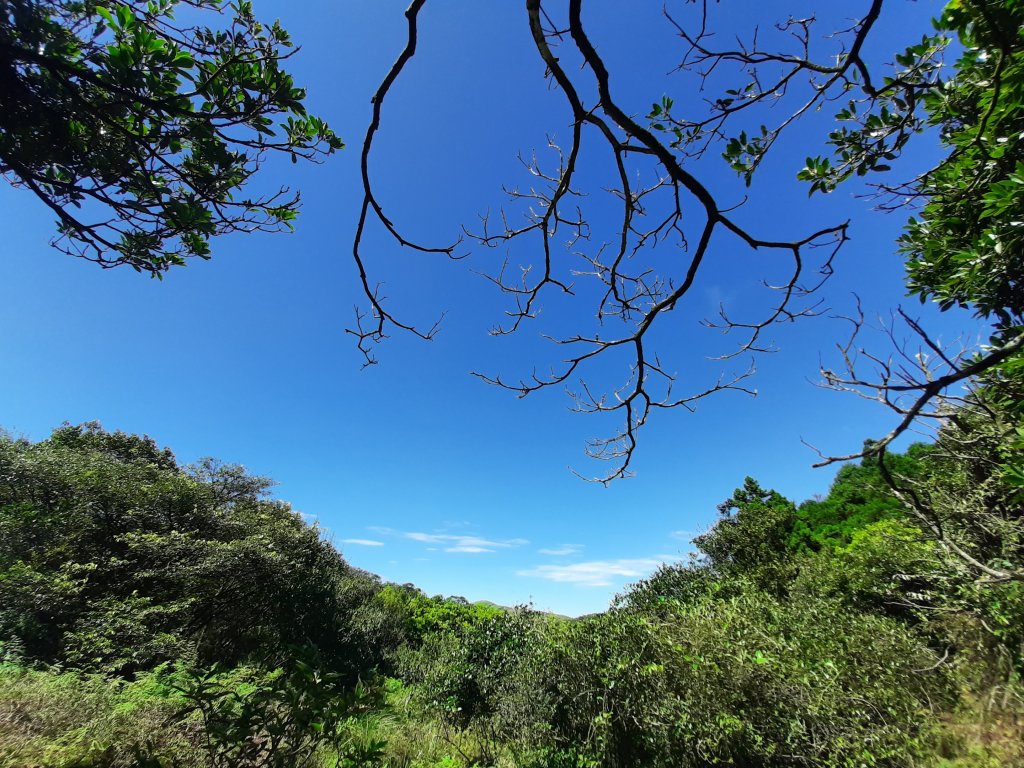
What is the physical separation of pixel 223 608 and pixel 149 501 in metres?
4.04

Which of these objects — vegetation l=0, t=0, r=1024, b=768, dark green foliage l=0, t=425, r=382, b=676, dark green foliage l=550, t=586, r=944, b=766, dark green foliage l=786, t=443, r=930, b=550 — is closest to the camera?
vegetation l=0, t=0, r=1024, b=768

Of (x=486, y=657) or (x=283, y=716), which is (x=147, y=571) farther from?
(x=283, y=716)

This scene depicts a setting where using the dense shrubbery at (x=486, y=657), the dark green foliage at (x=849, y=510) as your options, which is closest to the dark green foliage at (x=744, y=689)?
the dense shrubbery at (x=486, y=657)

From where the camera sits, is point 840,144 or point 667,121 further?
point 840,144

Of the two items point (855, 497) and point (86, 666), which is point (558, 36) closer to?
point (86, 666)

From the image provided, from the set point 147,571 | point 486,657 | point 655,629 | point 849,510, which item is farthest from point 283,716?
point 849,510

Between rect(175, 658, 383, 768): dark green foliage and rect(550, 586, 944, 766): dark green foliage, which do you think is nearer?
rect(175, 658, 383, 768): dark green foliage

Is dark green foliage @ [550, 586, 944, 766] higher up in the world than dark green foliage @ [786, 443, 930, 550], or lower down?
lower down

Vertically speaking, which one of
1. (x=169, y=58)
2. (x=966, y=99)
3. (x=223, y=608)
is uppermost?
(x=966, y=99)

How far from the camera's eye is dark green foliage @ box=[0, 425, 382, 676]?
8148mm

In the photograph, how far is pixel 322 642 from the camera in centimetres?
1402

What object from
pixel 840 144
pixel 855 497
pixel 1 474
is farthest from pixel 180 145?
pixel 855 497

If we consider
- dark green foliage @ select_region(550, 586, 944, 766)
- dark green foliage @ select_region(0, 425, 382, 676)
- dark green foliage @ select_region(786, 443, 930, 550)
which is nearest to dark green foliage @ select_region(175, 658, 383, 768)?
dark green foliage @ select_region(550, 586, 944, 766)

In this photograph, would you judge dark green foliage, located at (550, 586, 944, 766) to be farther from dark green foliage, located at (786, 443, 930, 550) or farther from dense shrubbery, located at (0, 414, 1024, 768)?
dark green foliage, located at (786, 443, 930, 550)
